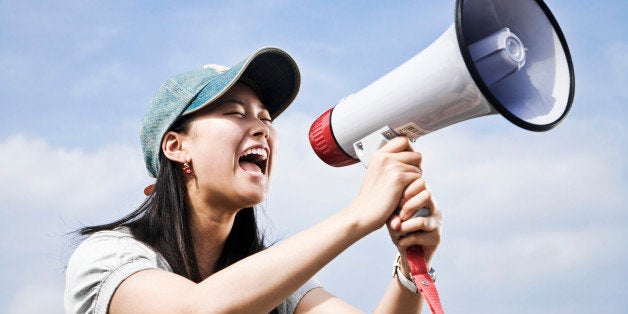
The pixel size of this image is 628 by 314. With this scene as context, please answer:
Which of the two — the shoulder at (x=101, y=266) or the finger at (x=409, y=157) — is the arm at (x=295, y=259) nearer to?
the finger at (x=409, y=157)

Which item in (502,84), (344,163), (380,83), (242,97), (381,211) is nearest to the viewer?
(381,211)

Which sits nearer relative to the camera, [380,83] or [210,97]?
[380,83]

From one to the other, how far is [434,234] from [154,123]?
1385 mm

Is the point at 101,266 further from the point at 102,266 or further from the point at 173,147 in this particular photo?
the point at 173,147

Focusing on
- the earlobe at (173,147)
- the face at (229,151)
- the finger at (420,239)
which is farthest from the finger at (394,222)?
the earlobe at (173,147)

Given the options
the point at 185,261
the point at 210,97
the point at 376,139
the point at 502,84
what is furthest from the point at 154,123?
the point at 502,84

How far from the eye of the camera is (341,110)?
2.61 m

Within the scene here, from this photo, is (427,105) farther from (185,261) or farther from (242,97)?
(185,261)

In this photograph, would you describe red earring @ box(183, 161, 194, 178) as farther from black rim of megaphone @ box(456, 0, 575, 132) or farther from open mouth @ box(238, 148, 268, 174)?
black rim of megaphone @ box(456, 0, 575, 132)

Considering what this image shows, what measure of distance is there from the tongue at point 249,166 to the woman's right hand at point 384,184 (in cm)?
84

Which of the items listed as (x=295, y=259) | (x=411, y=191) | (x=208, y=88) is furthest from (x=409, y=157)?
(x=208, y=88)

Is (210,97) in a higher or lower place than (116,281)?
higher

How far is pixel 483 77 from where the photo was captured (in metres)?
2.21

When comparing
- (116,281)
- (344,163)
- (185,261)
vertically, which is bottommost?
(116,281)
